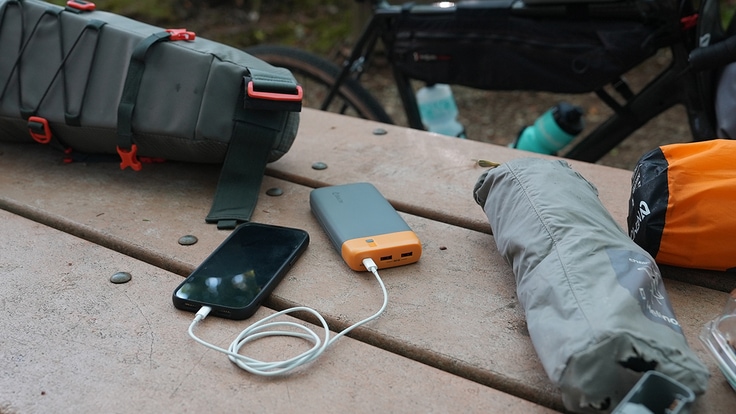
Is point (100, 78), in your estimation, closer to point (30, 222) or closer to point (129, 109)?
point (129, 109)

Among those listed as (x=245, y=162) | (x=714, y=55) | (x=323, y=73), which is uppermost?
(x=714, y=55)

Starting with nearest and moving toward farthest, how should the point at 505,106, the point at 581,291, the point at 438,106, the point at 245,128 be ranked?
the point at 581,291 < the point at 245,128 < the point at 438,106 < the point at 505,106

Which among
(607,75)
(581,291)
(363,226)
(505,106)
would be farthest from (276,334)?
(505,106)

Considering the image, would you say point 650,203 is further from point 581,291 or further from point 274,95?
point 274,95

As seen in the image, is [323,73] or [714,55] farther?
[323,73]

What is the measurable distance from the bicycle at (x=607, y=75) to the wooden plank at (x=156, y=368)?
39.0 inches

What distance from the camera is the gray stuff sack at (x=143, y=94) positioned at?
1.02 meters

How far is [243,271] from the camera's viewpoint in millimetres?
841

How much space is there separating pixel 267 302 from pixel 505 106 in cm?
248

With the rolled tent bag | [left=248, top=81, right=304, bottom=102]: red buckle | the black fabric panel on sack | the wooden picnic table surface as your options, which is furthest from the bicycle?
[left=248, top=81, right=304, bottom=102]: red buckle

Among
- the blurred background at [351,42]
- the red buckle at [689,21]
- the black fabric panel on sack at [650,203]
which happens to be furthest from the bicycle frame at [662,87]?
the blurred background at [351,42]

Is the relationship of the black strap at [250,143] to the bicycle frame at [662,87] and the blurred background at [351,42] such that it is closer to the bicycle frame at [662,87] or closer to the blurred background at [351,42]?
the bicycle frame at [662,87]

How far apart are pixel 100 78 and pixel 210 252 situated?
0.38 metres

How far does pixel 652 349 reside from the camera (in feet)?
1.95
